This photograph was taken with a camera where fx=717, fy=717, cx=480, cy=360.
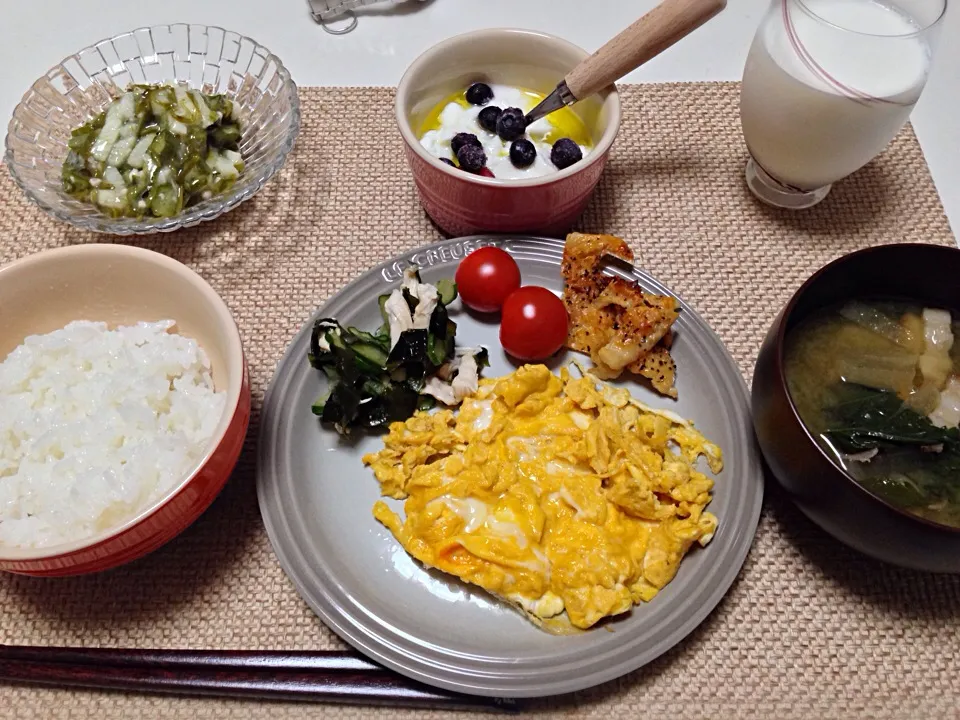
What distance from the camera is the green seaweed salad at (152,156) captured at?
6.84 ft

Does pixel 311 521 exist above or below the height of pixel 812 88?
below

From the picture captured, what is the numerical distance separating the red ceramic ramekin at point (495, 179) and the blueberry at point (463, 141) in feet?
0.43

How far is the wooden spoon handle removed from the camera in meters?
1.83

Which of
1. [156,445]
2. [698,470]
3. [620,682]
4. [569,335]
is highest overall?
[156,445]

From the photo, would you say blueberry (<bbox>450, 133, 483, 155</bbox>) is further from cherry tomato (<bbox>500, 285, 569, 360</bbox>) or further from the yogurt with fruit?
cherry tomato (<bbox>500, 285, 569, 360</bbox>)

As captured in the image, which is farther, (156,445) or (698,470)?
(698,470)

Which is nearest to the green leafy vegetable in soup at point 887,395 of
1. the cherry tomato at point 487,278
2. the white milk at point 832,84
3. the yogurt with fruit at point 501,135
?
the white milk at point 832,84

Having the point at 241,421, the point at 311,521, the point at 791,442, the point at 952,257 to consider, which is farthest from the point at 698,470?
the point at 241,421

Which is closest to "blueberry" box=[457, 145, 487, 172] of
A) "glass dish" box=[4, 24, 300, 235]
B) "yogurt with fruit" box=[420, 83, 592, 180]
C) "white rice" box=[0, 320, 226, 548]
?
"yogurt with fruit" box=[420, 83, 592, 180]

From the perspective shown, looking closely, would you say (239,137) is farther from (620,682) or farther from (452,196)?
(620,682)

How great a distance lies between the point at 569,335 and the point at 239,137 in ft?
4.06

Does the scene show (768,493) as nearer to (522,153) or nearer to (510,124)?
(522,153)

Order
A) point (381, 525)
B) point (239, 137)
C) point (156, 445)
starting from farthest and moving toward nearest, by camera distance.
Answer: point (239, 137) < point (381, 525) < point (156, 445)

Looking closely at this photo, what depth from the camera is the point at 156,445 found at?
159cm
